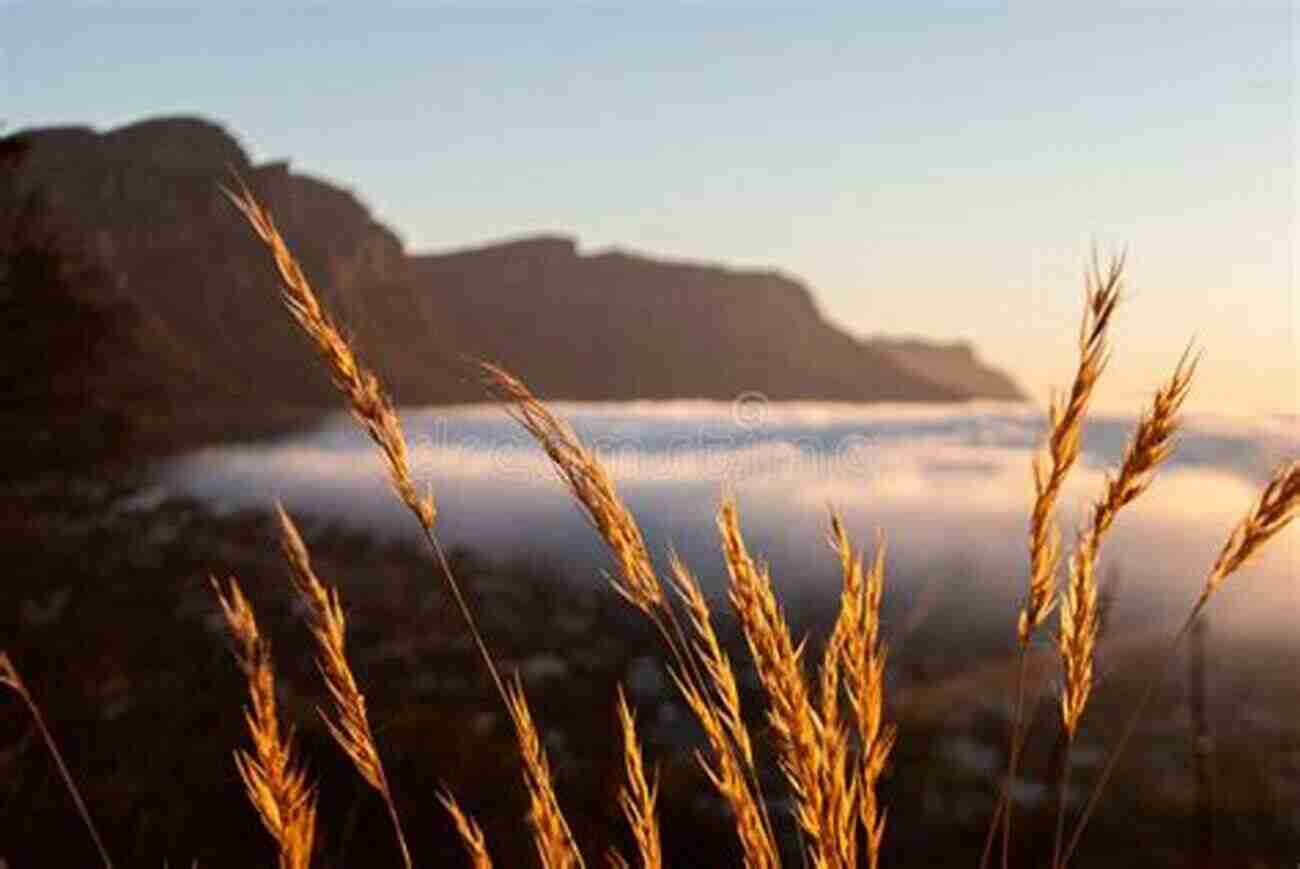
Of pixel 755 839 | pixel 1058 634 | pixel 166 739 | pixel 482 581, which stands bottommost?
pixel 482 581

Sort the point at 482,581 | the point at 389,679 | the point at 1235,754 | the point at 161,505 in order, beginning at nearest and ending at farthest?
the point at 1235,754, the point at 389,679, the point at 482,581, the point at 161,505

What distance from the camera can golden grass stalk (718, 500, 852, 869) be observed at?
162 cm

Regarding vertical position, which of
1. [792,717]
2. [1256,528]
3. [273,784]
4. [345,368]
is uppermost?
[345,368]

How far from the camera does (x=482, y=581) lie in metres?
24.6

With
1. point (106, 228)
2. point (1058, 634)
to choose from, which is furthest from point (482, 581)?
point (106, 228)

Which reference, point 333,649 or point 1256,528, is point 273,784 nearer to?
point 333,649

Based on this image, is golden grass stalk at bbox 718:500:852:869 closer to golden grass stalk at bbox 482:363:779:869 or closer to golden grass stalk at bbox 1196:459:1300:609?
golden grass stalk at bbox 482:363:779:869

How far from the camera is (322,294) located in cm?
249

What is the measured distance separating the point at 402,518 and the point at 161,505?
14.2 ft

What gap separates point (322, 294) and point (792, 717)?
47.6 inches

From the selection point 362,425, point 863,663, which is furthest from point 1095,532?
point 362,425

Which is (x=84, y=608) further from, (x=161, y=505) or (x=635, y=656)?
(x=161, y=505)

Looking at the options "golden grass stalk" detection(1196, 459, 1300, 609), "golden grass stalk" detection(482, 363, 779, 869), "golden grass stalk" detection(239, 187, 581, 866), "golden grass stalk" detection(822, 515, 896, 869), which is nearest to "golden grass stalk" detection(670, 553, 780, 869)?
"golden grass stalk" detection(482, 363, 779, 869)

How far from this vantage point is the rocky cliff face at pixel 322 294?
15.3 m
